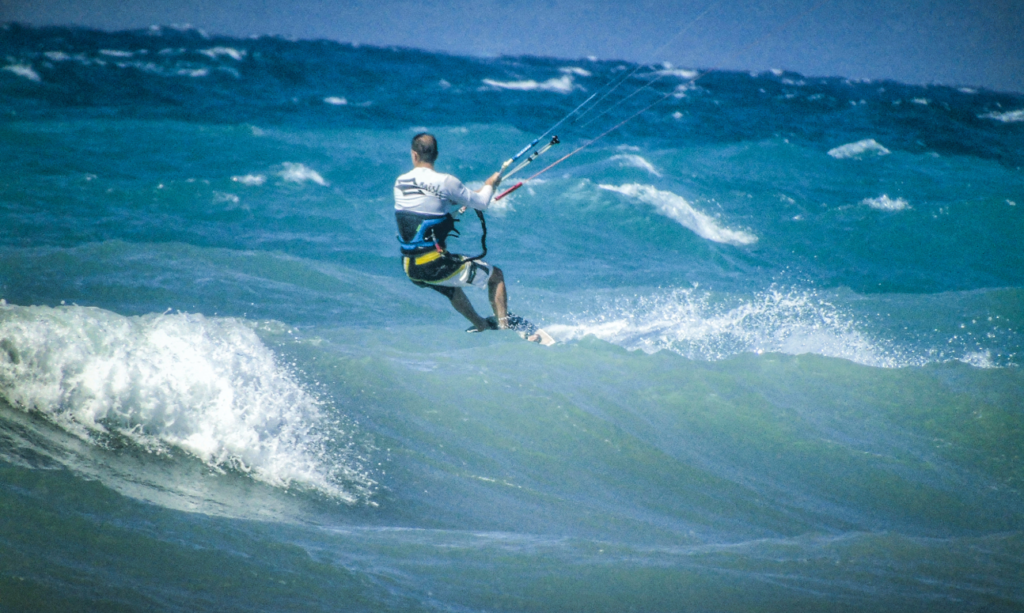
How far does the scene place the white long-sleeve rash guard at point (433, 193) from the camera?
537 cm

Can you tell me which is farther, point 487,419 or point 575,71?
point 575,71

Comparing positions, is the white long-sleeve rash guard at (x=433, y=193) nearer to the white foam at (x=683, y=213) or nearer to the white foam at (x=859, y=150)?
the white foam at (x=683, y=213)

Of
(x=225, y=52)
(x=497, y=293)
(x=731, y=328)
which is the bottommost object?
(x=497, y=293)

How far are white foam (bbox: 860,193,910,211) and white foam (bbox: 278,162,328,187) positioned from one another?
1221 cm

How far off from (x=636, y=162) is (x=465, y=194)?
1478 cm

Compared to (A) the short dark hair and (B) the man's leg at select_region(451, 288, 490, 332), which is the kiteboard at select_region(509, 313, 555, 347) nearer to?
(B) the man's leg at select_region(451, 288, 490, 332)

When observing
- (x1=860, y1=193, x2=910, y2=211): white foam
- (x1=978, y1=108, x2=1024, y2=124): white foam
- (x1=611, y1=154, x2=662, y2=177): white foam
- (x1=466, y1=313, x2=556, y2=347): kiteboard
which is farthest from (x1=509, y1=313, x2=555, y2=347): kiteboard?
(x1=978, y1=108, x2=1024, y2=124): white foam

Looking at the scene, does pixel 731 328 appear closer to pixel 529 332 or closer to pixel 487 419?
pixel 529 332

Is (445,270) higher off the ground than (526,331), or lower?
higher

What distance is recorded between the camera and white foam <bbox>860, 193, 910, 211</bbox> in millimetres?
16906

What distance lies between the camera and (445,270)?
586 centimetres

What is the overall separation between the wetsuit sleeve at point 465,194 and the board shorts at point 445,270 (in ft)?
1.63

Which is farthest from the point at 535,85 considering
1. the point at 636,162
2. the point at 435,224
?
the point at 435,224

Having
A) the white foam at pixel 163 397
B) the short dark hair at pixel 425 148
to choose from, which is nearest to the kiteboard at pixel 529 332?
the short dark hair at pixel 425 148
